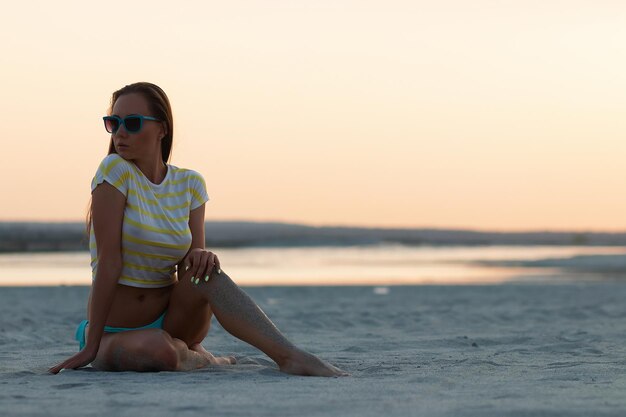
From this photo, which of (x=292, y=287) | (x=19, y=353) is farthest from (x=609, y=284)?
(x=19, y=353)

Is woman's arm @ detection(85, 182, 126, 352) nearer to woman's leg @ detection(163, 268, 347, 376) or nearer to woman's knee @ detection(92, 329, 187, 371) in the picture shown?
woman's knee @ detection(92, 329, 187, 371)

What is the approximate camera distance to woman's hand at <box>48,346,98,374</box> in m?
4.70

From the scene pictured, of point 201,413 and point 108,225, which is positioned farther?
point 108,225

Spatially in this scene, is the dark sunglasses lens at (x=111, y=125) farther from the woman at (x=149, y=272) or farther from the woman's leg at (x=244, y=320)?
the woman's leg at (x=244, y=320)

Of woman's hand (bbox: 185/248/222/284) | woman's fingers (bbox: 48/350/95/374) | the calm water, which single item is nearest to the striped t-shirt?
woman's hand (bbox: 185/248/222/284)

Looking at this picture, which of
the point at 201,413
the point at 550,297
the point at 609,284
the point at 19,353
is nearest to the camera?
the point at 201,413

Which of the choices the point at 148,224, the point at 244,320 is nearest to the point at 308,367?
the point at 244,320

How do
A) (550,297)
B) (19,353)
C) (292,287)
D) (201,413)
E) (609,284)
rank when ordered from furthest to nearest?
(609,284), (292,287), (550,297), (19,353), (201,413)

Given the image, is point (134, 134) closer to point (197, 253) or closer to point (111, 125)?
point (111, 125)

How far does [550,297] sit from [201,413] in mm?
9028

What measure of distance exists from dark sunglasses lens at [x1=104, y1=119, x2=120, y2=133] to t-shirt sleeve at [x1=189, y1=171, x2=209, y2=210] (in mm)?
432

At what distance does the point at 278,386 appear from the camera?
4293 millimetres

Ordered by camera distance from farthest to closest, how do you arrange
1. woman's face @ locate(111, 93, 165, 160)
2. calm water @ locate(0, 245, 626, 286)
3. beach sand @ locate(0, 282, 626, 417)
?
calm water @ locate(0, 245, 626, 286) → woman's face @ locate(111, 93, 165, 160) → beach sand @ locate(0, 282, 626, 417)

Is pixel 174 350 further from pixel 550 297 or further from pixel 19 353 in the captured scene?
pixel 550 297
